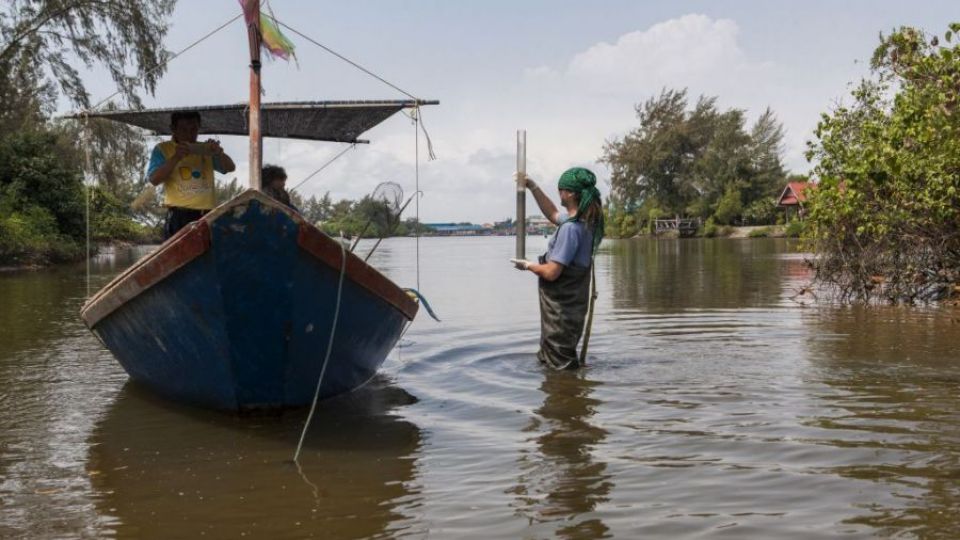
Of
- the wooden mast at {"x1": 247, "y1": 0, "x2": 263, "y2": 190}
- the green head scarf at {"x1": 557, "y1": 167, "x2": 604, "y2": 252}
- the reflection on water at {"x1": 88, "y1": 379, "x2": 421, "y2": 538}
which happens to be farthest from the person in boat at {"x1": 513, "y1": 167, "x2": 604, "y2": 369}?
the wooden mast at {"x1": 247, "y1": 0, "x2": 263, "y2": 190}

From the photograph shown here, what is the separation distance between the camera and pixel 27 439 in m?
5.13

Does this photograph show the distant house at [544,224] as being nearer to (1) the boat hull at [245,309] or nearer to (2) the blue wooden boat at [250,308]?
(2) the blue wooden boat at [250,308]

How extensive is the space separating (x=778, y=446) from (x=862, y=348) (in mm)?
4055

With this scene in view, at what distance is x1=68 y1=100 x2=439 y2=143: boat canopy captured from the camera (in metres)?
6.62

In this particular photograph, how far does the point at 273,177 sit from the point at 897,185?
27.0ft

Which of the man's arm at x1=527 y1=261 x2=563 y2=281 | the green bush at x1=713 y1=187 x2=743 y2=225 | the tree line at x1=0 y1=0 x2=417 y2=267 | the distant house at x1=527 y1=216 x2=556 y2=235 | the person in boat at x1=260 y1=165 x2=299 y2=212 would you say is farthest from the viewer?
the green bush at x1=713 y1=187 x2=743 y2=225

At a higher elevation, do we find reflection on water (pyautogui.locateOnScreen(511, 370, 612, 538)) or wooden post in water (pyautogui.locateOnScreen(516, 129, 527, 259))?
wooden post in water (pyautogui.locateOnScreen(516, 129, 527, 259))

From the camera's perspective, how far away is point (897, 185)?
1092 centimetres

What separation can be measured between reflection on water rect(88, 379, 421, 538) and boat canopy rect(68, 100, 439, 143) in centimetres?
235

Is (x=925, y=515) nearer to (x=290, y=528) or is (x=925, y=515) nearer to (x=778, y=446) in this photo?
(x=778, y=446)

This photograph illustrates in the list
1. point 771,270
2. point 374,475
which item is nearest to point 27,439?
point 374,475

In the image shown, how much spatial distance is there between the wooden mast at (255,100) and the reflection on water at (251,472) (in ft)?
5.12

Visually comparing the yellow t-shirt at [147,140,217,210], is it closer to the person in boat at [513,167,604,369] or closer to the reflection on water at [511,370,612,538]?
the person in boat at [513,167,604,369]

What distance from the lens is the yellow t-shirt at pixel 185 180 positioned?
6.43m
